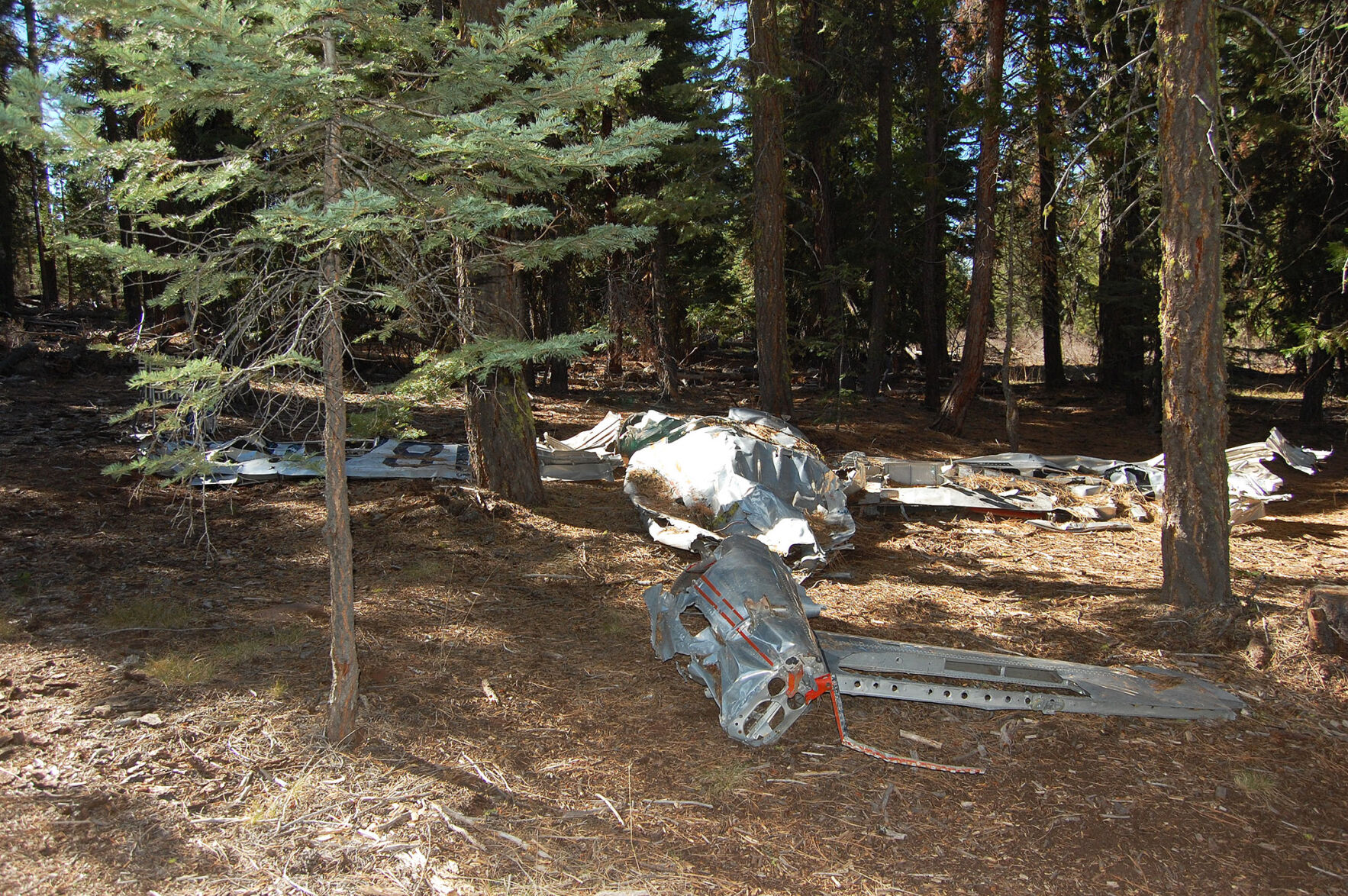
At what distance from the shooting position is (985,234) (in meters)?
13.8

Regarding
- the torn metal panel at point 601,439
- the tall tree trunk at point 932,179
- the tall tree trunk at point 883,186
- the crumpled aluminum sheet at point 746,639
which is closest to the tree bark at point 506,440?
the torn metal panel at point 601,439

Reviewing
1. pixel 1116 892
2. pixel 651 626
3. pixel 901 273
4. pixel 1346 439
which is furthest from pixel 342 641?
pixel 901 273

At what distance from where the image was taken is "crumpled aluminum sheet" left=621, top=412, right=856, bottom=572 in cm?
704

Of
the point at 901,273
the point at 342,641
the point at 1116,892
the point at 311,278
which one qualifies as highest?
the point at 901,273

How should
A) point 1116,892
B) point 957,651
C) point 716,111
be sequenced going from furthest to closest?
point 716,111 < point 957,651 < point 1116,892

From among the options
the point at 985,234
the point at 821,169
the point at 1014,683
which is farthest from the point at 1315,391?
the point at 1014,683

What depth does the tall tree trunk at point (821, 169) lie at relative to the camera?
15.1m

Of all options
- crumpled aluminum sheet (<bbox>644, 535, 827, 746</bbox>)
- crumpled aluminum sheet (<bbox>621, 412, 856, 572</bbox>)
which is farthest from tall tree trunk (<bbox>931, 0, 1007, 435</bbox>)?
crumpled aluminum sheet (<bbox>644, 535, 827, 746</bbox>)

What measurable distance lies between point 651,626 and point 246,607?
9.12 ft

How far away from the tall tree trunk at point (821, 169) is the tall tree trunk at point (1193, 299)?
857 cm

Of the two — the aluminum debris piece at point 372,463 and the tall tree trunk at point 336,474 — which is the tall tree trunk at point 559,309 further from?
the tall tree trunk at point 336,474

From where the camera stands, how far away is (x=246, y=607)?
5383 millimetres

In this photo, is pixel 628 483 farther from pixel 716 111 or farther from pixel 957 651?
pixel 716 111

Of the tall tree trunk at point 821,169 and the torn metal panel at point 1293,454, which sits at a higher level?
the tall tree trunk at point 821,169
